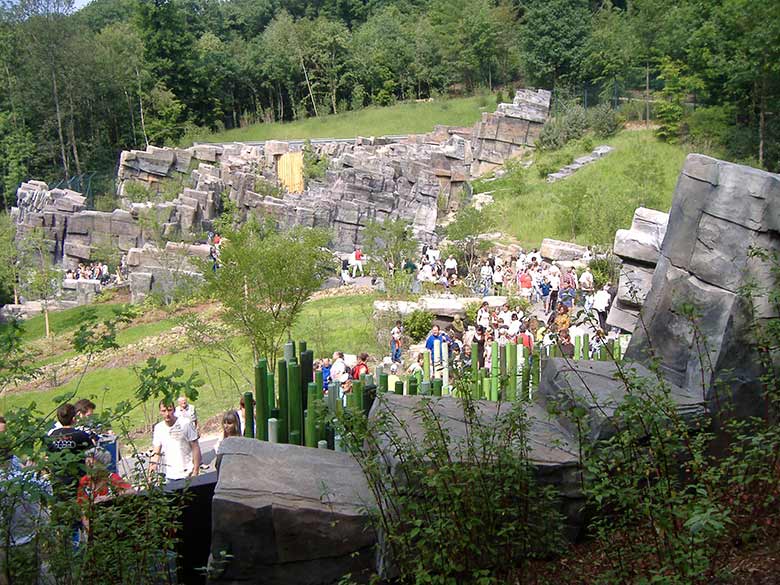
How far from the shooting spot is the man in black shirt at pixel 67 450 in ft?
16.1

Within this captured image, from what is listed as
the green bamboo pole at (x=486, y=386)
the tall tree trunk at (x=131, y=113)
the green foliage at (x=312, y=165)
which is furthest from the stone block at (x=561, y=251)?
the tall tree trunk at (x=131, y=113)

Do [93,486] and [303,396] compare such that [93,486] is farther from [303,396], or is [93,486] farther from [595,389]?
[595,389]

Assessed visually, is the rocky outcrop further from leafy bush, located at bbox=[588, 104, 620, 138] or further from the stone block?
the stone block

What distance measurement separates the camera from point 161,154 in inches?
1521

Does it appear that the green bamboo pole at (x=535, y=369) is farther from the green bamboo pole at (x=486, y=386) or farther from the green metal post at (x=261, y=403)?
Answer: the green metal post at (x=261, y=403)

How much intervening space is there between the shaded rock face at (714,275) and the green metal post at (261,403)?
11.2 ft

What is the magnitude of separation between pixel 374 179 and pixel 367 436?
2571 centimetres

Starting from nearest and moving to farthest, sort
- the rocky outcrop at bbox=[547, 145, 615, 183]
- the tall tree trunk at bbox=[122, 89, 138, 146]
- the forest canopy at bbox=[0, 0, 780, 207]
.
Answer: the rocky outcrop at bbox=[547, 145, 615, 183], the forest canopy at bbox=[0, 0, 780, 207], the tall tree trunk at bbox=[122, 89, 138, 146]

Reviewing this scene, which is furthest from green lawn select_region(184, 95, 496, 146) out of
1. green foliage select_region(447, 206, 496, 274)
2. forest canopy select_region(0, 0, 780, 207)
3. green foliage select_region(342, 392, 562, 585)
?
green foliage select_region(342, 392, 562, 585)

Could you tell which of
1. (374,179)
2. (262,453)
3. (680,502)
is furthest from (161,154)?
(680,502)

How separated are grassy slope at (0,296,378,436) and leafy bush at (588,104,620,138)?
2040cm

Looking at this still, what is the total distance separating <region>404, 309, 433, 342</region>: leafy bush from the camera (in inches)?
615

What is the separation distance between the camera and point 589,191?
2769 cm

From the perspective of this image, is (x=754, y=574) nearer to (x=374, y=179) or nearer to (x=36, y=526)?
(x=36, y=526)
